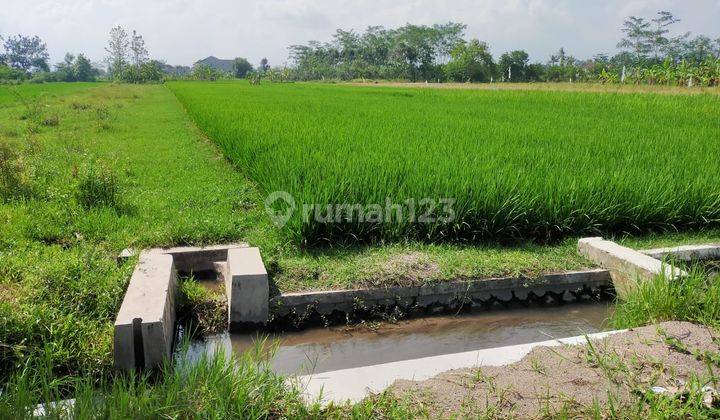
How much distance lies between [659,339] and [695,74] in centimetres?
2314

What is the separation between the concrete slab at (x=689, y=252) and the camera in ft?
13.5

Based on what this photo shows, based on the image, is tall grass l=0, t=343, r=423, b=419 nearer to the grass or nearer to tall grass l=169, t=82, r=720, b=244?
the grass

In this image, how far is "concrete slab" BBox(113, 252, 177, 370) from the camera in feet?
8.46

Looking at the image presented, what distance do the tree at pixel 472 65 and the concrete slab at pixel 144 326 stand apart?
45724 mm

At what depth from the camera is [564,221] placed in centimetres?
452

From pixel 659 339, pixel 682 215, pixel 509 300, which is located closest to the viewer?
pixel 659 339

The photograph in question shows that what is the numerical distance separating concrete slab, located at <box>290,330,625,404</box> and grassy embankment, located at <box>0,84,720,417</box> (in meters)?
0.13

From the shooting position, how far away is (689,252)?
13.7ft

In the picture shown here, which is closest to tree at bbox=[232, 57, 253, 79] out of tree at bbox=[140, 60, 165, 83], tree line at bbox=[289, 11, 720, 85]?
tree line at bbox=[289, 11, 720, 85]

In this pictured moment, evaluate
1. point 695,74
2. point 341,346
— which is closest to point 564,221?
point 341,346

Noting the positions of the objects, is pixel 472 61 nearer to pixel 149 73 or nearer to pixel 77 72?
pixel 149 73

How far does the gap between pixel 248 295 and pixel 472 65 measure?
47.0 metres

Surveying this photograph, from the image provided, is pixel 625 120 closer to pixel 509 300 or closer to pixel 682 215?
pixel 682 215

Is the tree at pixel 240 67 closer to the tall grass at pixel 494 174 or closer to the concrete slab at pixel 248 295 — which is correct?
the tall grass at pixel 494 174
